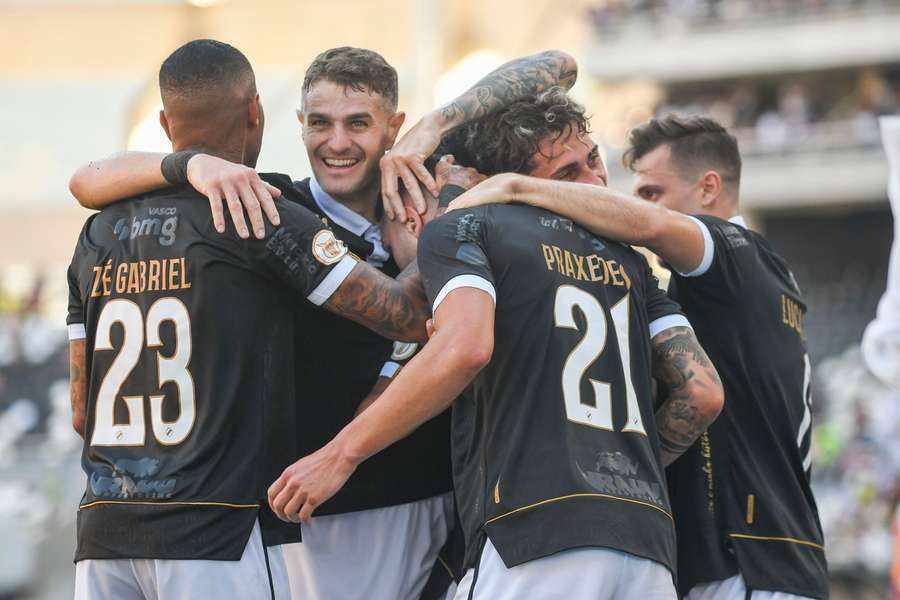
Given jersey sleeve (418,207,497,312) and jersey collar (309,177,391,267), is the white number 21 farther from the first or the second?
jersey collar (309,177,391,267)

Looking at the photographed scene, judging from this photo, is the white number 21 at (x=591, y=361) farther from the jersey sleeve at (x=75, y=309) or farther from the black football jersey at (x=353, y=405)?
the jersey sleeve at (x=75, y=309)

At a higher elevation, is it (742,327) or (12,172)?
(12,172)

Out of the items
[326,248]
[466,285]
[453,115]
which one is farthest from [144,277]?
[453,115]

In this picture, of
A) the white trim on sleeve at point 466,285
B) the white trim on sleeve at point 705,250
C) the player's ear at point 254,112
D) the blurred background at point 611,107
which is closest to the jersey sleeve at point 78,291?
the player's ear at point 254,112

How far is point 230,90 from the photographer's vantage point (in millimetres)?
4695

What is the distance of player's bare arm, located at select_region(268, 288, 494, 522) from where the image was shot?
399 cm

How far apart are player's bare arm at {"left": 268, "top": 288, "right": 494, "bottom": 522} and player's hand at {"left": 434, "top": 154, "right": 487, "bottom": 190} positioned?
0.82 metres

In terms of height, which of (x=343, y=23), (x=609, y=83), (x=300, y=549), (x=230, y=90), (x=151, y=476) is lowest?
(x=300, y=549)

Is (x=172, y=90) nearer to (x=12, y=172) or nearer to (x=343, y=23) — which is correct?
(x=343, y=23)

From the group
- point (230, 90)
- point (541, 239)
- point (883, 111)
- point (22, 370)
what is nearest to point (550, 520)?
point (541, 239)

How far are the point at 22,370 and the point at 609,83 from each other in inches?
908

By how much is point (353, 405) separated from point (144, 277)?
3.21ft

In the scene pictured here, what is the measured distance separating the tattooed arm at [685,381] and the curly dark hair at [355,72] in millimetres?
1468

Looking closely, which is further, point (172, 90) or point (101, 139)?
point (101, 139)
